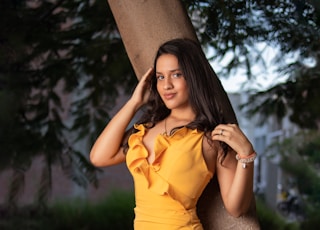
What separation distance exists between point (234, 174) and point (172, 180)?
0.65 feet

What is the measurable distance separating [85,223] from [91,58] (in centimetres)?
152

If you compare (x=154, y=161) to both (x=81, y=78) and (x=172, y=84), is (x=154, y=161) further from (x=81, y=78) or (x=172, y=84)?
(x=81, y=78)

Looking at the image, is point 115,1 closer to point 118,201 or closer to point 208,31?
point 208,31

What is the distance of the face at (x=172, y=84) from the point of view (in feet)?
5.92

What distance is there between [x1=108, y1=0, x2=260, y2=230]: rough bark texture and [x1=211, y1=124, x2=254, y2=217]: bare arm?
0.08m

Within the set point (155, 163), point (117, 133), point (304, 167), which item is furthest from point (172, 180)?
point (304, 167)

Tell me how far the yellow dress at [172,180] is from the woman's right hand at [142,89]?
209 mm

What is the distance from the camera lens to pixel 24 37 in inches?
142

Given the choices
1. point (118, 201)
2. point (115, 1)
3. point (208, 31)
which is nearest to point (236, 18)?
point (208, 31)

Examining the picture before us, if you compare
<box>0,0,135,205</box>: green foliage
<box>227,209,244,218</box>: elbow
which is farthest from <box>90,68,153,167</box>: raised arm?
<box>0,0,135,205</box>: green foliage

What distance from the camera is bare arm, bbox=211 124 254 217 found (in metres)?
1.68

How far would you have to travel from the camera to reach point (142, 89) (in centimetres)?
195

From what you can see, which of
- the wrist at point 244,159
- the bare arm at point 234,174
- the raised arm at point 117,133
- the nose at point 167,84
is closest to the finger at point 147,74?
the raised arm at point 117,133

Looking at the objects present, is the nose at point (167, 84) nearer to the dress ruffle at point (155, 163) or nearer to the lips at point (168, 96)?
the lips at point (168, 96)
